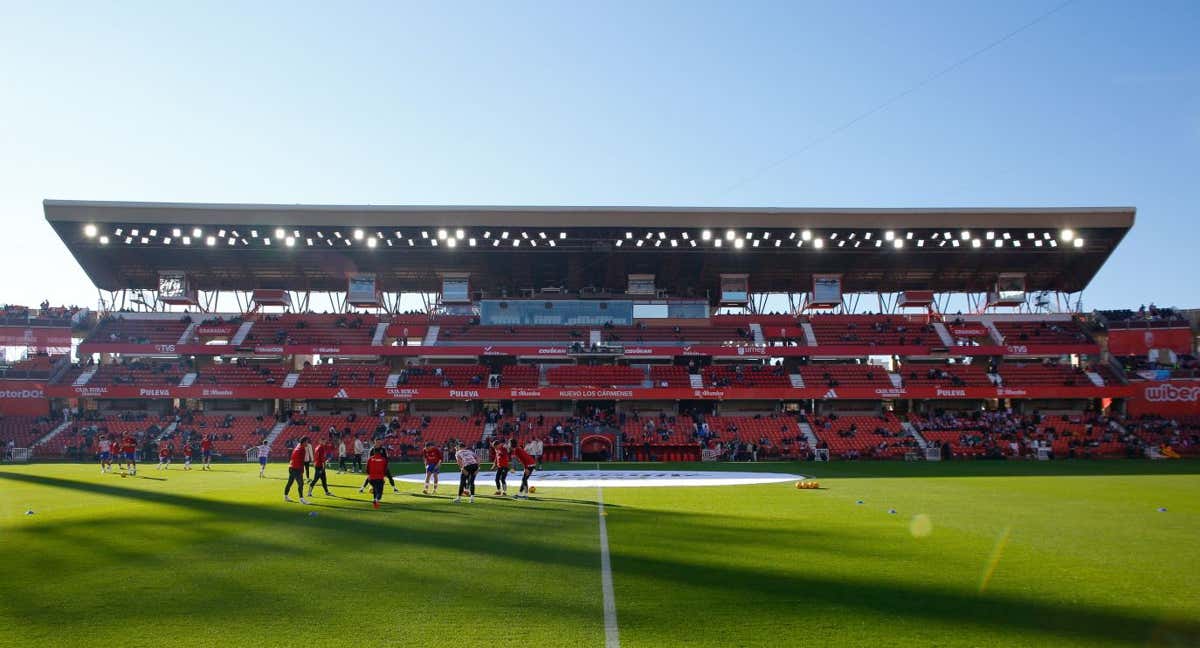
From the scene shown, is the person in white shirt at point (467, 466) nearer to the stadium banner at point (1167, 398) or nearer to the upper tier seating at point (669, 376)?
the upper tier seating at point (669, 376)

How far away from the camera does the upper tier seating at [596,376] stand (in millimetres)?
55000

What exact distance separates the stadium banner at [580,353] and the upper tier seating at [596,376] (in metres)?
1.70

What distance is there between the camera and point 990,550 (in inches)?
487

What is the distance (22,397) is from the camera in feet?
171

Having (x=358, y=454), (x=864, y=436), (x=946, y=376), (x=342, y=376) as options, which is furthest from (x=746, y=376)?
(x=358, y=454)

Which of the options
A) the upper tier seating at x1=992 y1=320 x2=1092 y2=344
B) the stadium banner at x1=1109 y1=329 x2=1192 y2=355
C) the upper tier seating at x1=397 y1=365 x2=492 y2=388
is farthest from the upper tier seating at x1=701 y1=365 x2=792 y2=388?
the stadium banner at x1=1109 y1=329 x2=1192 y2=355

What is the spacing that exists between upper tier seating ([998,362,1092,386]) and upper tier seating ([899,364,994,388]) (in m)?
1.47

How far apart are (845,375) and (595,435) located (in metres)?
19.4

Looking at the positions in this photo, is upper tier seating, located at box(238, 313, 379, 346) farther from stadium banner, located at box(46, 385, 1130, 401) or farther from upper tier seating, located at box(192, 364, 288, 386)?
stadium banner, located at box(46, 385, 1130, 401)

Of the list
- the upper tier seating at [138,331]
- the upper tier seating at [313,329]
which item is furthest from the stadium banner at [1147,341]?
the upper tier seating at [138,331]

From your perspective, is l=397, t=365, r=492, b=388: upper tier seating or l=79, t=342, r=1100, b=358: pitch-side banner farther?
l=79, t=342, r=1100, b=358: pitch-side banner

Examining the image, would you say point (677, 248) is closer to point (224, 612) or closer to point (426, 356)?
point (426, 356)

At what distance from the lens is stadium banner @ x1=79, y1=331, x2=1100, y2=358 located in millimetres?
57250

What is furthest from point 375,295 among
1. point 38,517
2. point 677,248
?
point 38,517
